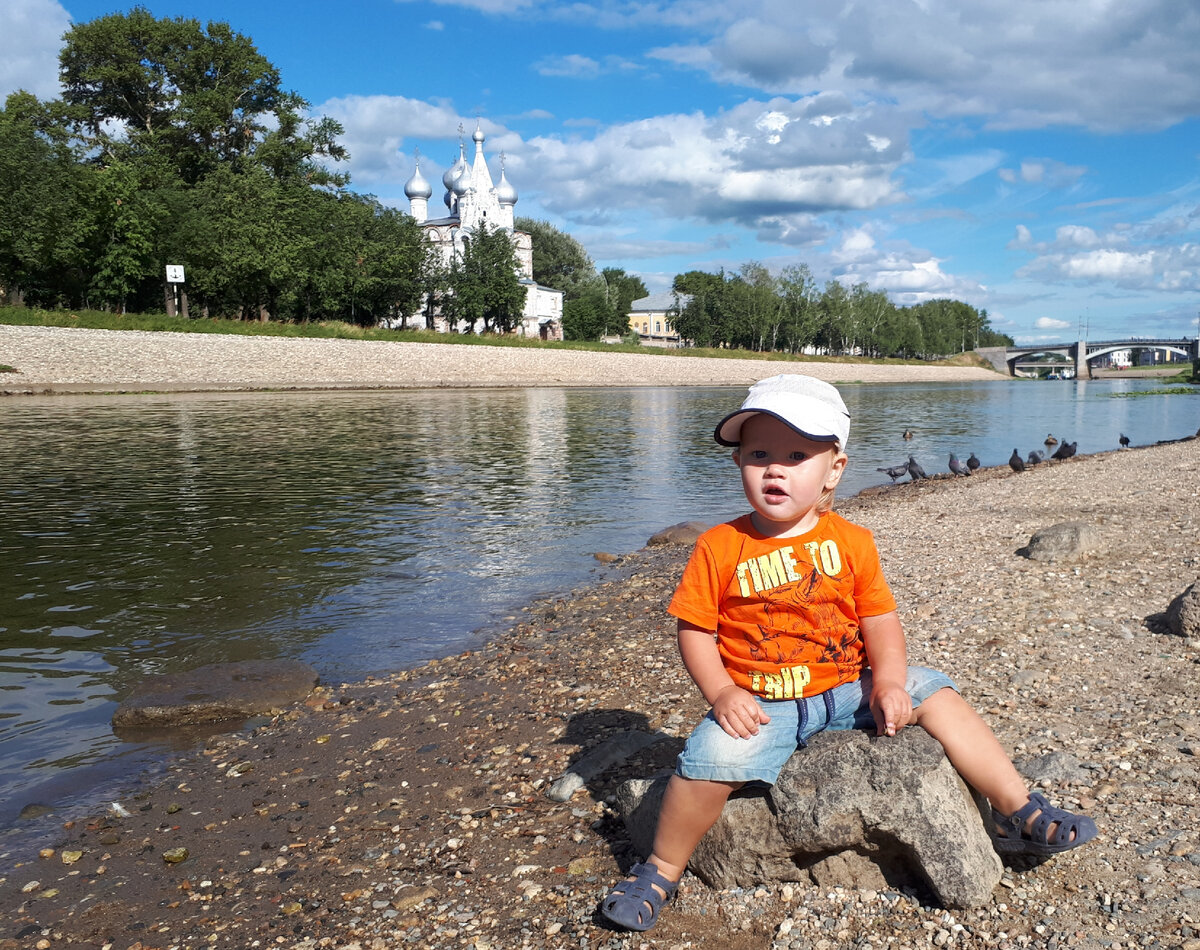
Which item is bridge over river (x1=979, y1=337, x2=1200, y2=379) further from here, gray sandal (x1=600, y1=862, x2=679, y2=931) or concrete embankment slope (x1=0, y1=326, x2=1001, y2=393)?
gray sandal (x1=600, y1=862, x2=679, y2=931)

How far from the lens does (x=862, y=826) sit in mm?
3283

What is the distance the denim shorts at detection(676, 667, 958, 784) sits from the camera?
10.9 feet

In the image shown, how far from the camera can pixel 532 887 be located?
3.77 m

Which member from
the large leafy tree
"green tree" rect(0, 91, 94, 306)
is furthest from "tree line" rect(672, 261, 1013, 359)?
"green tree" rect(0, 91, 94, 306)

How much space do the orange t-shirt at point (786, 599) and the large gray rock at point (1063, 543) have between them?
20.0 feet

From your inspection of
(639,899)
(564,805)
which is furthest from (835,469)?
(564,805)

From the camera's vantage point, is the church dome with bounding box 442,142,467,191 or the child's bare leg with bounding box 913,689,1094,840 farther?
the church dome with bounding box 442,142,467,191

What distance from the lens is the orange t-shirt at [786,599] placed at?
3.40m

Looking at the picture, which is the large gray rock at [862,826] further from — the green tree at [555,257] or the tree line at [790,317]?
the green tree at [555,257]

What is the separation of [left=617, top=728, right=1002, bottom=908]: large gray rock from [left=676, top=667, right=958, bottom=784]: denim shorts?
0.08 metres

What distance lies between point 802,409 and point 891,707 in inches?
45.5

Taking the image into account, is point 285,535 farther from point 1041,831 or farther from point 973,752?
point 1041,831

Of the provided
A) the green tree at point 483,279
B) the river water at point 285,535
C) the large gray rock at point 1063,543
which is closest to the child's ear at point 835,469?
the river water at point 285,535

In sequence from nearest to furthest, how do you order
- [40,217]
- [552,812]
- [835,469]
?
[835,469] → [552,812] → [40,217]
